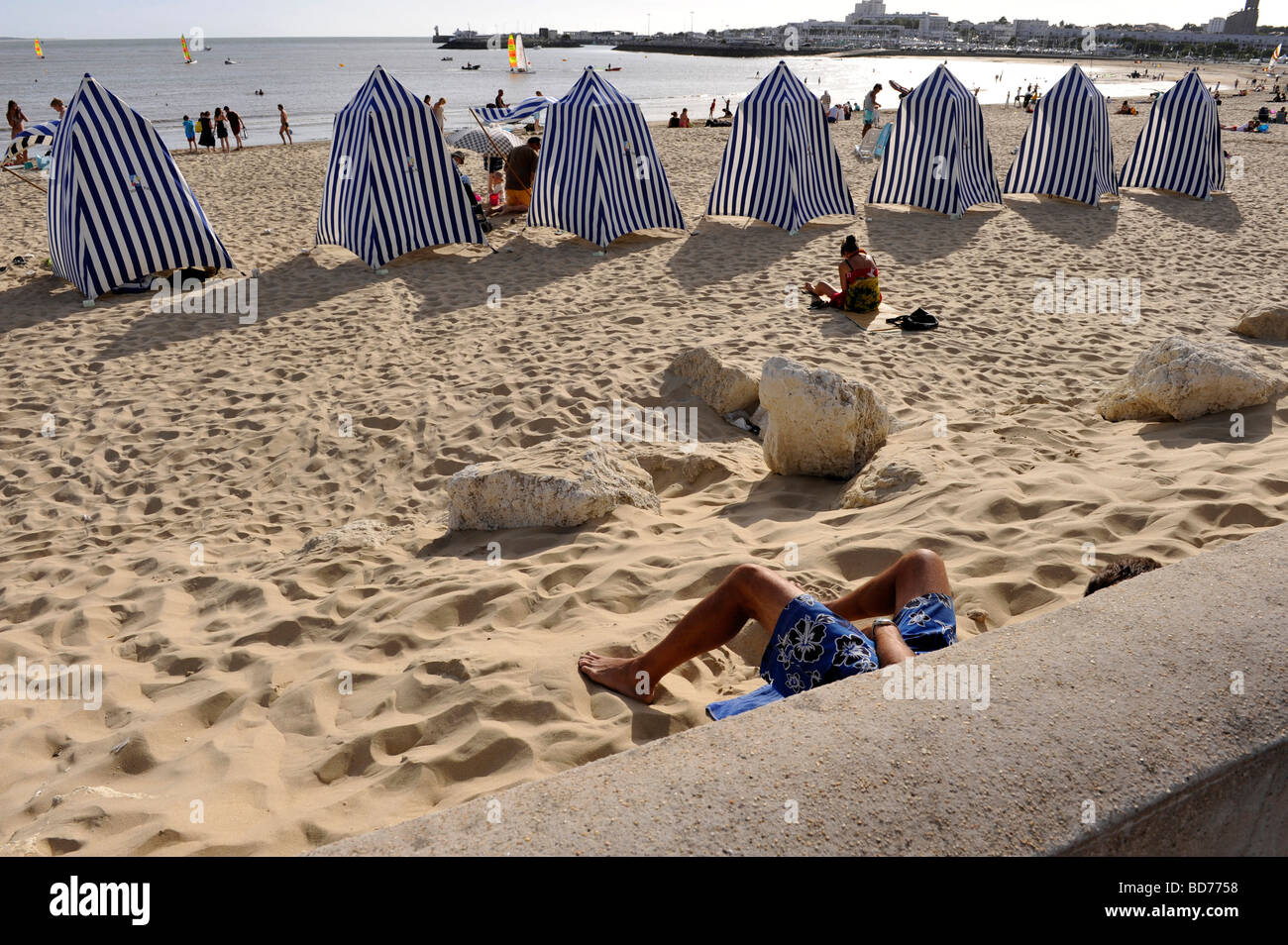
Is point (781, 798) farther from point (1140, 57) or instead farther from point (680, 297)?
point (1140, 57)

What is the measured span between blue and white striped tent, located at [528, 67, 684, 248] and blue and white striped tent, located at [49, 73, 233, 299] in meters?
3.66

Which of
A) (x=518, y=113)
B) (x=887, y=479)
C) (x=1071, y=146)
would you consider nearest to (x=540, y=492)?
(x=887, y=479)

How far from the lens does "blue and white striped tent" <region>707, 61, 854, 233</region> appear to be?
398 inches

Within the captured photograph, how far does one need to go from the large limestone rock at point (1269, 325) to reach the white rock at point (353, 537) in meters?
6.05

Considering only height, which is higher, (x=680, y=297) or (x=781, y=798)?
(x=680, y=297)

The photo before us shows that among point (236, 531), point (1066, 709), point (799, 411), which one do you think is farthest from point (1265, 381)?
point (236, 531)

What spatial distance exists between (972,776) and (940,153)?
1091 cm

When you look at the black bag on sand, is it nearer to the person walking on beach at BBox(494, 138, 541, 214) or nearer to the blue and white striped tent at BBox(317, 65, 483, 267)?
the blue and white striped tent at BBox(317, 65, 483, 267)

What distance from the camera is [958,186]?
35.7 ft

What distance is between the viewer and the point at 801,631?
226 cm

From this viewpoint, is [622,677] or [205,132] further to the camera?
[205,132]

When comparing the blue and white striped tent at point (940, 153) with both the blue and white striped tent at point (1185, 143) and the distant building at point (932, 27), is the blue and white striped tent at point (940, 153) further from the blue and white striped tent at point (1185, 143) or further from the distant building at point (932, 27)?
the distant building at point (932, 27)

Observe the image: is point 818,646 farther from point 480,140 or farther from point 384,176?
point 480,140
